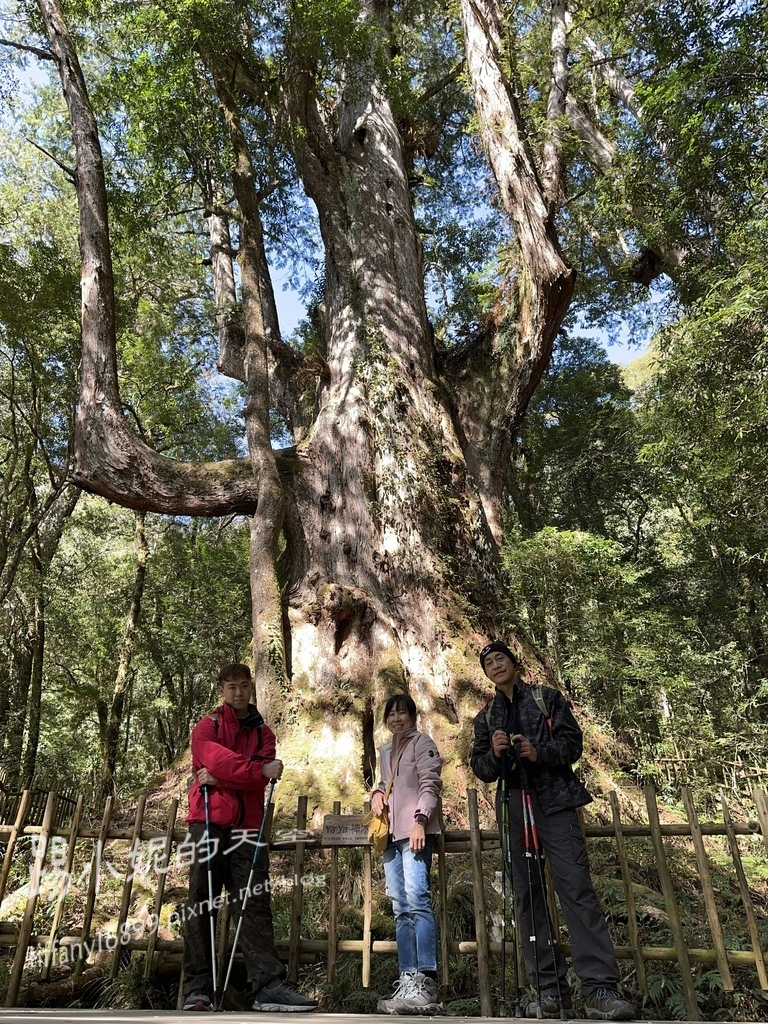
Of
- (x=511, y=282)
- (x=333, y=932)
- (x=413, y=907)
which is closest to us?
(x=413, y=907)

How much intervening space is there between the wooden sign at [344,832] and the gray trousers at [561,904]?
0.82 m

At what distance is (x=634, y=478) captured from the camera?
43.1ft

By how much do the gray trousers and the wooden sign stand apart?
32.3 inches

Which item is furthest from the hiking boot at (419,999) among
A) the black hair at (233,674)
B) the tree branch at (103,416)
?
the tree branch at (103,416)

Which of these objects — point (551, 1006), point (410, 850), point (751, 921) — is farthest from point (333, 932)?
point (751, 921)

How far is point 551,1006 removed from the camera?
3.08m

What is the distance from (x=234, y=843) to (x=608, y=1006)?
1.84 metres

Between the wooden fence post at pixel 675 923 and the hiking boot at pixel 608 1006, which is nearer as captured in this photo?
the hiking boot at pixel 608 1006

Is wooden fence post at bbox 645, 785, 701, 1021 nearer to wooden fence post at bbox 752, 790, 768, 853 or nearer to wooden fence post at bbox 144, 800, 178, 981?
wooden fence post at bbox 752, 790, 768, 853

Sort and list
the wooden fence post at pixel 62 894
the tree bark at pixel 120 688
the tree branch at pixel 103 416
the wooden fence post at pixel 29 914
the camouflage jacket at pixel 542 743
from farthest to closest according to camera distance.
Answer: the tree bark at pixel 120 688
the tree branch at pixel 103 416
the wooden fence post at pixel 62 894
the wooden fence post at pixel 29 914
the camouflage jacket at pixel 542 743

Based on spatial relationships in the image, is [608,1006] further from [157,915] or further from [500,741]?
[157,915]

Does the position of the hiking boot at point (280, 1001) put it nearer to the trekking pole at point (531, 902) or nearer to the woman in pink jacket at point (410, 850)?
the woman in pink jacket at point (410, 850)

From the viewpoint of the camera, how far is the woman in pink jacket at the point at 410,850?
3141 millimetres

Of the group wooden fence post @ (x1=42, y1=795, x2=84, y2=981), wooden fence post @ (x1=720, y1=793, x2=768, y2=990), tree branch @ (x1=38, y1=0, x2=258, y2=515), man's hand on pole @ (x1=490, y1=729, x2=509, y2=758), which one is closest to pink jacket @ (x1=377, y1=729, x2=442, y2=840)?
man's hand on pole @ (x1=490, y1=729, x2=509, y2=758)
